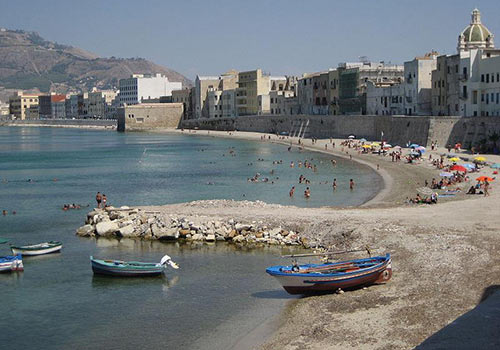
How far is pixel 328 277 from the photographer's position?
25453 mm

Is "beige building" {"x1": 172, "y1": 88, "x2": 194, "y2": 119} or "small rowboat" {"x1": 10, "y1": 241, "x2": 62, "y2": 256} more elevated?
"beige building" {"x1": 172, "y1": 88, "x2": 194, "y2": 119}

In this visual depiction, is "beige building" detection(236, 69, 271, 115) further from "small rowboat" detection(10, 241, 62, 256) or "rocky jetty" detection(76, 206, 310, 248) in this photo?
"small rowboat" detection(10, 241, 62, 256)

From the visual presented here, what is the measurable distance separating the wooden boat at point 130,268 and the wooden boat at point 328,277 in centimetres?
589

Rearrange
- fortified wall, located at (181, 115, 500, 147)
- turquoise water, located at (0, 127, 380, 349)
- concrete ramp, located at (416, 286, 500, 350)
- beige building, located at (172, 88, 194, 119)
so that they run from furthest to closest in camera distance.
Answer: beige building, located at (172, 88, 194, 119) → fortified wall, located at (181, 115, 500, 147) → turquoise water, located at (0, 127, 380, 349) → concrete ramp, located at (416, 286, 500, 350)

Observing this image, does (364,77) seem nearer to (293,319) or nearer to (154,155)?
(154,155)

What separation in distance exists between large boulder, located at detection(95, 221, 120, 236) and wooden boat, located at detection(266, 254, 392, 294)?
13815 millimetres

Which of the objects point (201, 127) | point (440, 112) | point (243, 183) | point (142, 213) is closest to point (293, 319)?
point (142, 213)

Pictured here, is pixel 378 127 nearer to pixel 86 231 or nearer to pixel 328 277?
pixel 86 231

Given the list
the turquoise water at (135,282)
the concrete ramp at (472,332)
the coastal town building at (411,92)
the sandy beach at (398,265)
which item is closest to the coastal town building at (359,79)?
the coastal town building at (411,92)

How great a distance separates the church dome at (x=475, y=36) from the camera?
3231 inches

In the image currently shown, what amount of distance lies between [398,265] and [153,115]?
146438 millimetres

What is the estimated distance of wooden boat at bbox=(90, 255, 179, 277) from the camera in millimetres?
29719

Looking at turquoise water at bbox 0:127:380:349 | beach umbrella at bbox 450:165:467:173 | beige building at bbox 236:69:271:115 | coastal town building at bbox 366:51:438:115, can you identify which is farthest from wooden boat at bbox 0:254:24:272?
beige building at bbox 236:69:271:115

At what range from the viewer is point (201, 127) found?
15888 centimetres
